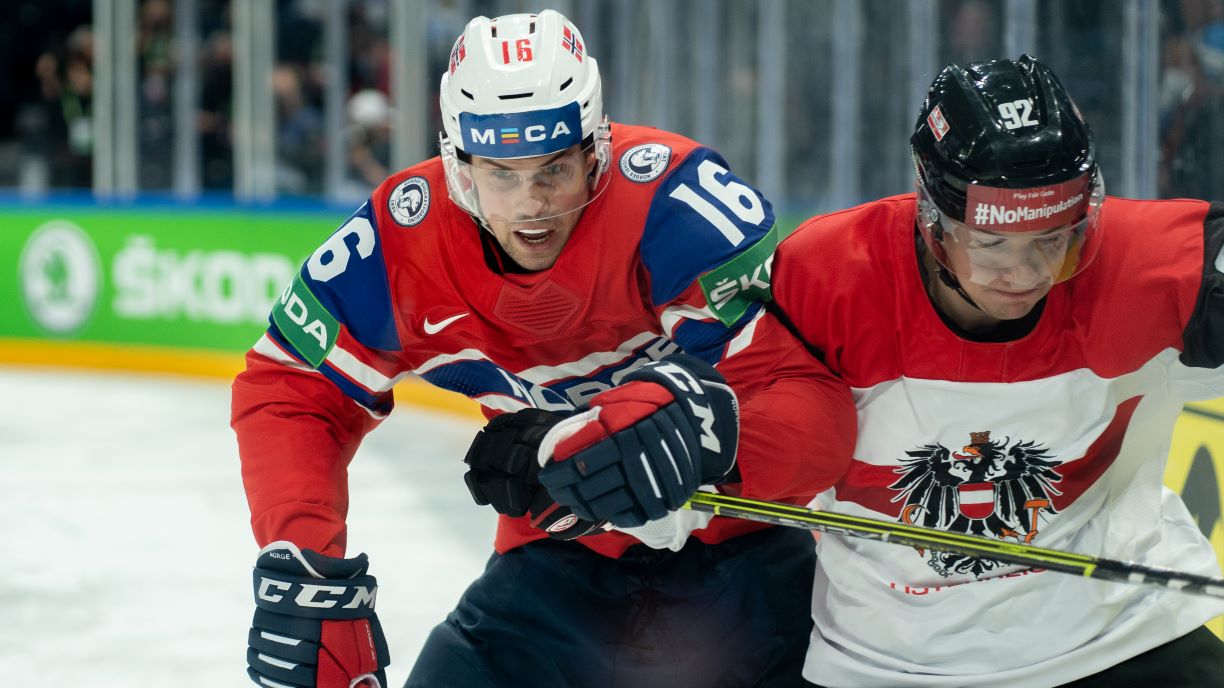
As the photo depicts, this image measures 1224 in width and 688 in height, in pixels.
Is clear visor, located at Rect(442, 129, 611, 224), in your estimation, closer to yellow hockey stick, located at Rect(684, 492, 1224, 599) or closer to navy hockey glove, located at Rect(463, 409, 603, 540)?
navy hockey glove, located at Rect(463, 409, 603, 540)

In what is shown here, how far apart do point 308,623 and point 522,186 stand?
709 millimetres

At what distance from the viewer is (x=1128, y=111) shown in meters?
3.62

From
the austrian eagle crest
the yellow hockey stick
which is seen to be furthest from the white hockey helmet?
the austrian eagle crest

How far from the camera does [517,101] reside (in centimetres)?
230

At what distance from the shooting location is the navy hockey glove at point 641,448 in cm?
195

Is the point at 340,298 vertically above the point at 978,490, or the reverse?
the point at 340,298

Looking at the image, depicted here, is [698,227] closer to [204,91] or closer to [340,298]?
[340,298]

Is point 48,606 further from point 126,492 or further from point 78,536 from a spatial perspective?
point 126,492

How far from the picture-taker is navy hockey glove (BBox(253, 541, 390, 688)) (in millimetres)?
2164

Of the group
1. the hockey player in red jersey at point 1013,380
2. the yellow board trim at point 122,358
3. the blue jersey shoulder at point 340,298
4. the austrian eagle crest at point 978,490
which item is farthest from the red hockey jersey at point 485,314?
the yellow board trim at point 122,358

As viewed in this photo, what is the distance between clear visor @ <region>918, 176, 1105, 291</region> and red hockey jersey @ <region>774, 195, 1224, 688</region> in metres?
0.09

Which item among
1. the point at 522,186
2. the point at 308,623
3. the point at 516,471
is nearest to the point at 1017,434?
the point at 516,471

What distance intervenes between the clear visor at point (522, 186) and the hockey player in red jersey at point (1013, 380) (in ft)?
1.13

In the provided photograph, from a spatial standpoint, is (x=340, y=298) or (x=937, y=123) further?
(x=340, y=298)
